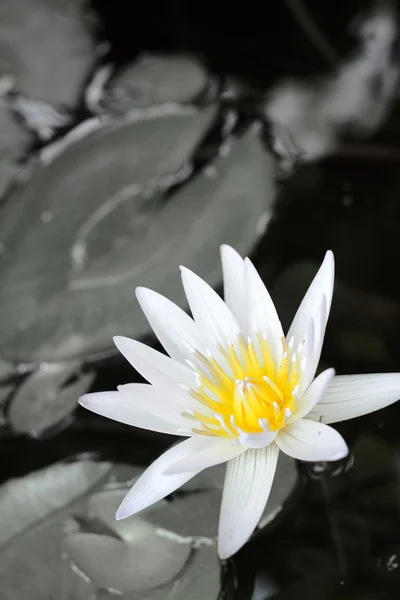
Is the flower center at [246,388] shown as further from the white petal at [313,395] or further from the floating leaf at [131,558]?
the floating leaf at [131,558]

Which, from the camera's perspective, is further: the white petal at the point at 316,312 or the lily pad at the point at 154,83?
the lily pad at the point at 154,83

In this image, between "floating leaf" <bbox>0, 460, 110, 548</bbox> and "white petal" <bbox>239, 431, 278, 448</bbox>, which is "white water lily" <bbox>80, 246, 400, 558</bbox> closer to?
"white petal" <bbox>239, 431, 278, 448</bbox>

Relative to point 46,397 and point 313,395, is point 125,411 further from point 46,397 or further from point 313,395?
point 46,397

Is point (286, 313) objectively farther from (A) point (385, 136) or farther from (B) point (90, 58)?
(B) point (90, 58)

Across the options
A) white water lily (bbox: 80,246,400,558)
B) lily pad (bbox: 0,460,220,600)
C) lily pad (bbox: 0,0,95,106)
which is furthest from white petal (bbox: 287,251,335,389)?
lily pad (bbox: 0,0,95,106)

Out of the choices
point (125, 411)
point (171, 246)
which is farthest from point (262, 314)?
point (171, 246)

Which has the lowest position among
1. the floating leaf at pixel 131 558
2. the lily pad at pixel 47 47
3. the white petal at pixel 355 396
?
the floating leaf at pixel 131 558

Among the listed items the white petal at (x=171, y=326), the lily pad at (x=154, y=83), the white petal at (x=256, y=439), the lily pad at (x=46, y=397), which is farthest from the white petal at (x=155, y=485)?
the lily pad at (x=154, y=83)
